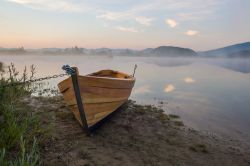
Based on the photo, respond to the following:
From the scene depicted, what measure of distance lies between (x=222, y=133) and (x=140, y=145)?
4.29m

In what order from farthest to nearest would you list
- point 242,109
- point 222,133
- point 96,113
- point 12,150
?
point 242,109 < point 222,133 < point 96,113 < point 12,150

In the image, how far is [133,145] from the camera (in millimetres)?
6941

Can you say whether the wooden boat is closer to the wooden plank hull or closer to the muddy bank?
the wooden plank hull

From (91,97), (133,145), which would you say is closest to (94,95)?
(91,97)

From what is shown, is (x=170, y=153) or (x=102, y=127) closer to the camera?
(x=170, y=153)

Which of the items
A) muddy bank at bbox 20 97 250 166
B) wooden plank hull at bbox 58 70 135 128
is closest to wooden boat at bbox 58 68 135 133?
wooden plank hull at bbox 58 70 135 128

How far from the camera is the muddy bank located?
5816 millimetres

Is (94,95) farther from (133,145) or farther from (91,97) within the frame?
(133,145)

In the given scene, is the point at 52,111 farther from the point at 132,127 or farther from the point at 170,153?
the point at 170,153

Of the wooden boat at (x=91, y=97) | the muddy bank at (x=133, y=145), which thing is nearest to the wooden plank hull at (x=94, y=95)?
the wooden boat at (x=91, y=97)

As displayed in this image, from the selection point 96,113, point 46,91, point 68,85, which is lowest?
point 46,91

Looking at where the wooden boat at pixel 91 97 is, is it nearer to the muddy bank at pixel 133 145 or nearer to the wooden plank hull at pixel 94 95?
the wooden plank hull at pixel 94 95

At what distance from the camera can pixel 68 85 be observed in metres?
7.97

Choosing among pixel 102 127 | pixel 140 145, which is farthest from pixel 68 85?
pixel 140 145
